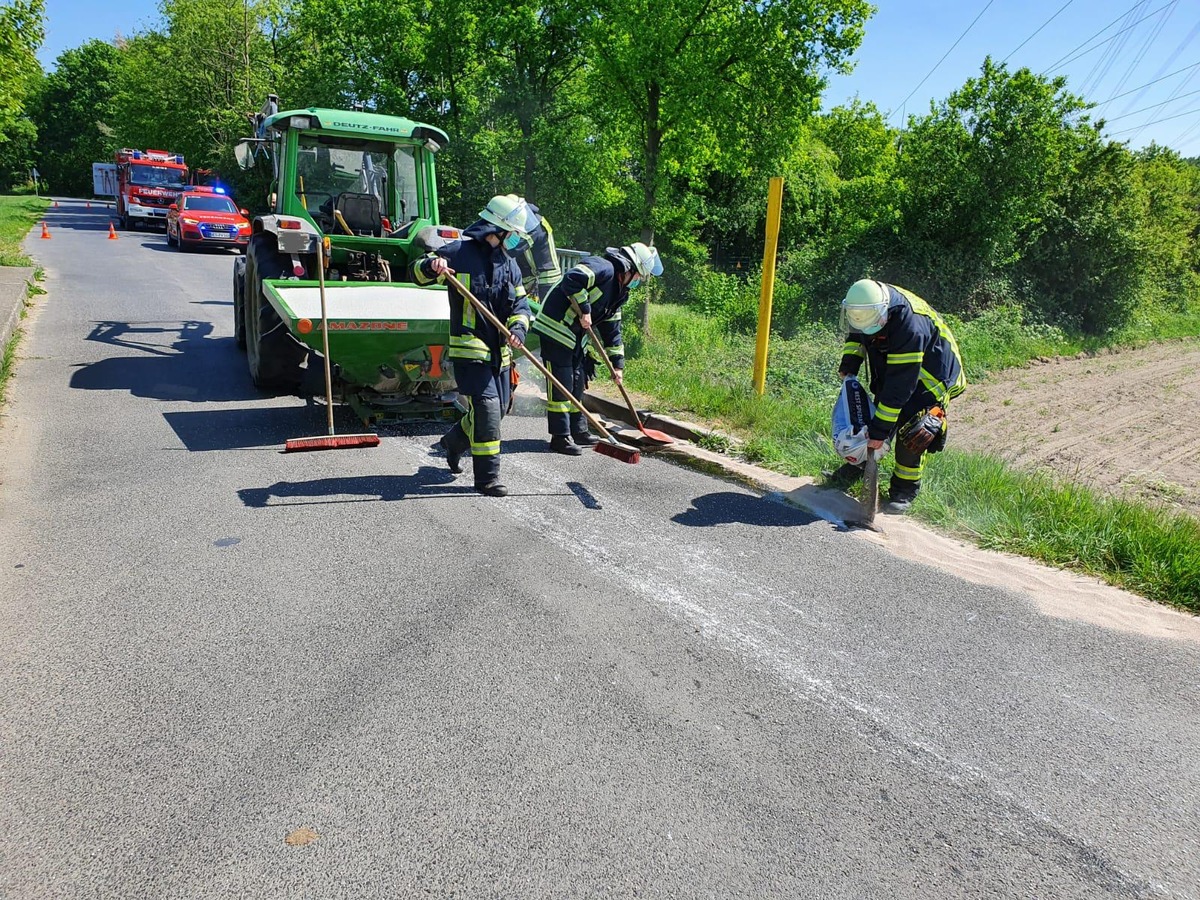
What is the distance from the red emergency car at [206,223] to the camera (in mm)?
21422

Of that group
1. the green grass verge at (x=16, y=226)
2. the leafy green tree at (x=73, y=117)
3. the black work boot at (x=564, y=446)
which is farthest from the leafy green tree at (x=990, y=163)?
the leafy green tree at (x=73, y=117)

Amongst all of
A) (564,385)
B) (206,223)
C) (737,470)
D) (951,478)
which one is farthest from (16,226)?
(951,478)

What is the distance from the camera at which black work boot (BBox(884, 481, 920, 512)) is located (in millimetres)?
5953

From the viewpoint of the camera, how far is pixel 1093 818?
2.80m

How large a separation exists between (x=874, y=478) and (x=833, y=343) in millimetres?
7660

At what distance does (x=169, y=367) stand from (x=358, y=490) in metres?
4.40

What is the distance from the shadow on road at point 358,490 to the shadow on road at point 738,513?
4.98 feet

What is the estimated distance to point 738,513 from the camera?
5.66 meters

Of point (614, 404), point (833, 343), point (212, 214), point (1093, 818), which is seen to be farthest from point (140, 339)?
point (212, 214)

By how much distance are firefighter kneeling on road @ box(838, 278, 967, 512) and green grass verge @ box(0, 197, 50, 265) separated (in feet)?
51.2

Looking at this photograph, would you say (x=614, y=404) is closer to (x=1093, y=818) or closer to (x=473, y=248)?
(x=473, y=248)

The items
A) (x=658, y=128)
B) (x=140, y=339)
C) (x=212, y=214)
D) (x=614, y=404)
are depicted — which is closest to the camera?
(x=614, y=404)

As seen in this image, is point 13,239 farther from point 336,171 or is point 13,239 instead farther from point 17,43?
point 336,171

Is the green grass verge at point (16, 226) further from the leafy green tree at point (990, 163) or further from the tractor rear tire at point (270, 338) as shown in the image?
the leafy green tree at point (990, 163)
